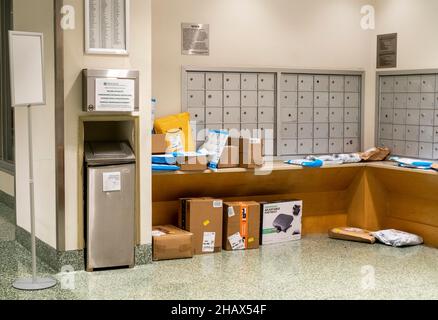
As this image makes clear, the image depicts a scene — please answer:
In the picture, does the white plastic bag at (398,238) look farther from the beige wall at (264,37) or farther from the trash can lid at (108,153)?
the trash can lid at (108,153)

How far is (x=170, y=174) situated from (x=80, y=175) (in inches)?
36.1

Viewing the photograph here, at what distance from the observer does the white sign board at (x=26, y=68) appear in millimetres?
4477

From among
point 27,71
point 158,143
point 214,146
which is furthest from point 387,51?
point 27,71

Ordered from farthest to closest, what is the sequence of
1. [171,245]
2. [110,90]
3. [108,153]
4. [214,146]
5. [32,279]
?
[214,146], [171,245], [108,153], [110,90], [32,279]

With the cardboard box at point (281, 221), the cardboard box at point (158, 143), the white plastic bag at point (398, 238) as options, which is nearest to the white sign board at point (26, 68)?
the cardboard box at point (158, 143)

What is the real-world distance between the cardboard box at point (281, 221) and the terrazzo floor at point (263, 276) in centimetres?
22

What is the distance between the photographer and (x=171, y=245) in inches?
212

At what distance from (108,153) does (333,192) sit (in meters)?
2.70

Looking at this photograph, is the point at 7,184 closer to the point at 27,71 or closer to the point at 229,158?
the point at 27,71

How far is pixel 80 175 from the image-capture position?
16.3ft

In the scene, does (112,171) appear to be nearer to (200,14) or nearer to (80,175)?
(80,175)

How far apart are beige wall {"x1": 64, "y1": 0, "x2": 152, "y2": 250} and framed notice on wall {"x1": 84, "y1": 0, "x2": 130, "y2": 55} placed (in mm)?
50

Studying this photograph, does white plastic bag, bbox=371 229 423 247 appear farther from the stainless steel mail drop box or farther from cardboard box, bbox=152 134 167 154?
the stainless steel mail drop box

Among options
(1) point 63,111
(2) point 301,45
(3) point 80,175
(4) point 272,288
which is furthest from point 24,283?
(2) point 301,45
